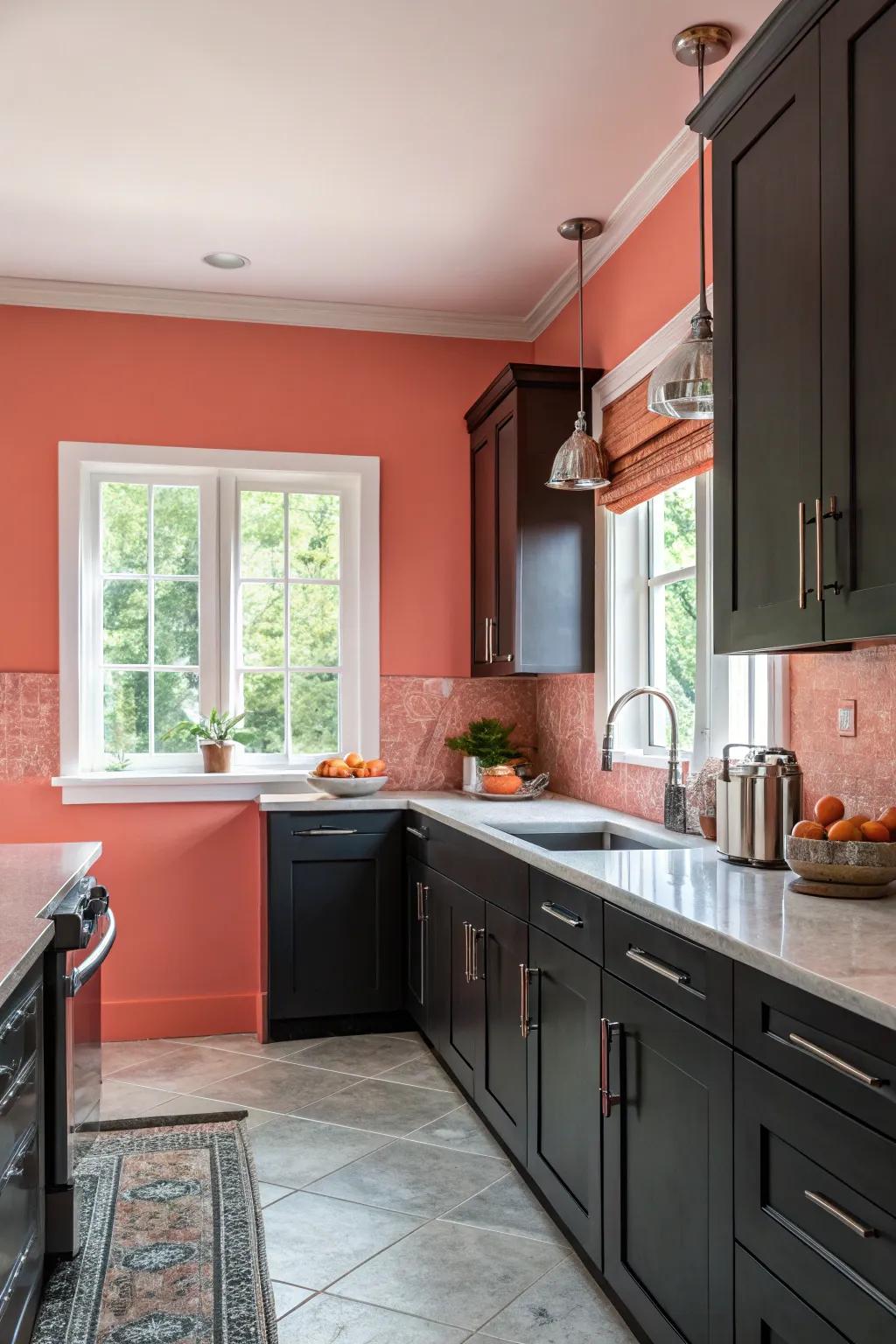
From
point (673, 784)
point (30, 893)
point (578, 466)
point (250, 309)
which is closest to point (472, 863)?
point (673, 784)

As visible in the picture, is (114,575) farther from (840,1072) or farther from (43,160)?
(840,1072)

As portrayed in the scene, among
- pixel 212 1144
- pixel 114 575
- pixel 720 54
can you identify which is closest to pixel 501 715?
pixel 114 575

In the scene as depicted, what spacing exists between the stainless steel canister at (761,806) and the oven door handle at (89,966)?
4.70ft

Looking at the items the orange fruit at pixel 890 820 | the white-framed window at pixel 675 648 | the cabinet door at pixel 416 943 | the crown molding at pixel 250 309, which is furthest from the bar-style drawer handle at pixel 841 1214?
the crown molding at pixel 250 309

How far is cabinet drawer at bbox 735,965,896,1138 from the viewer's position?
1304 mm

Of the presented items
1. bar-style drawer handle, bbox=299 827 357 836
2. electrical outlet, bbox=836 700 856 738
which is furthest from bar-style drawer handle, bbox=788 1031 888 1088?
bar-style drawer handle, bbox=299 827 357 836

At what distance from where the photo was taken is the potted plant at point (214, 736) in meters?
4.36

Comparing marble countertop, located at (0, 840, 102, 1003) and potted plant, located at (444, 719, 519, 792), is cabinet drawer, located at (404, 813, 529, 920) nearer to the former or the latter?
potted plant, located at (444, 719, 519, 792)

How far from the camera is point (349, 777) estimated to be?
13.7 feet

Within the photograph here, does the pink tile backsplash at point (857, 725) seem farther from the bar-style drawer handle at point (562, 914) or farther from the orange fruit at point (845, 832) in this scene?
the bar-style drawer handle at point (562, 914)

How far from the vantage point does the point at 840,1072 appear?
1378 mm

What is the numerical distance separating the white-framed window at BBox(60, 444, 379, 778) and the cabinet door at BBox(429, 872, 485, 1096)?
41.4 inches

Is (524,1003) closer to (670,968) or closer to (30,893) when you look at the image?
(670,968)

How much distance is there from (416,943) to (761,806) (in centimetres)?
192
